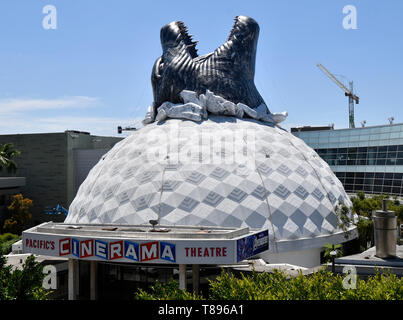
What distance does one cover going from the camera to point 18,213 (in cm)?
5203

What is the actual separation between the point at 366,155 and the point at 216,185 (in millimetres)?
36228

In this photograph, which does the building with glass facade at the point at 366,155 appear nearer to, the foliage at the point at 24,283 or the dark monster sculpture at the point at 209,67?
the dark monster sculpture at the point at 209,67

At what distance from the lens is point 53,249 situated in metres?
22.2

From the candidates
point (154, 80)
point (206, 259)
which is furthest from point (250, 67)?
point (206, 259)

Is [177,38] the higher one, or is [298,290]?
[177,38]

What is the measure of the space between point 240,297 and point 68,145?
4747cm

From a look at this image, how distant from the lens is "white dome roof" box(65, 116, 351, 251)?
90.1ft

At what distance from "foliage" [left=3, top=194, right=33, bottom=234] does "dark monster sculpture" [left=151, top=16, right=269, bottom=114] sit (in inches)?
987

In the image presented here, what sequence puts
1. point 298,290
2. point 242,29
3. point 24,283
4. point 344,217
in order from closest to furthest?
1. point 298,290
2. point 24,283
3. point 344,217
4. point 242,29

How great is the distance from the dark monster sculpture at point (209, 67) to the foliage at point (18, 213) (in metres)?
25.1

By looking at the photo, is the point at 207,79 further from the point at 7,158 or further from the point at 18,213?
the point at 18,213

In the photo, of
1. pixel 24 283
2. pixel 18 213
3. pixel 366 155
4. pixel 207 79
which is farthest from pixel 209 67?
pixel 18 213

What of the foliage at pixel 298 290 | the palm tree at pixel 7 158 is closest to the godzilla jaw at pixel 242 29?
the foliage at pixel 298 290
